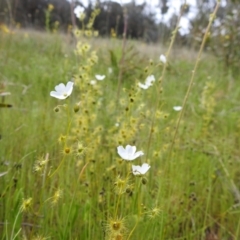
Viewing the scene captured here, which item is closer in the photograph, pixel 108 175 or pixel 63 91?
pixel 63 91

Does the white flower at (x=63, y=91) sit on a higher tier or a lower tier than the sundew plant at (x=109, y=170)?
higher

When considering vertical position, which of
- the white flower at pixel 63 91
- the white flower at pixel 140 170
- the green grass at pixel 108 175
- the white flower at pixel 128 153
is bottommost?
the green grass at pixel 108 175

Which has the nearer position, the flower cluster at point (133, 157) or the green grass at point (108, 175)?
the flower cluster at point (133, 157)

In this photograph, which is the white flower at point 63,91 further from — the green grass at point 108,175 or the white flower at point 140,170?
the white flower at point 140,170

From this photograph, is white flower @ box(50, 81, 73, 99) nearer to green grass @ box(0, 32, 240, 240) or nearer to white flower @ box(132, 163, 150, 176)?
green grass @ box(0, 32, 240, 240)

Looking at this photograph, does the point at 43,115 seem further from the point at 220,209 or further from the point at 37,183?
the point at 220,209

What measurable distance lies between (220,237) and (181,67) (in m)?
3.18

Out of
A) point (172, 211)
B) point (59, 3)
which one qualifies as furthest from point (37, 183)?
point (59, 3)

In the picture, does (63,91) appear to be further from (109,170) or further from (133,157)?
(109,170)

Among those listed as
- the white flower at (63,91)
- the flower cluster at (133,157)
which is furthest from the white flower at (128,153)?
the white flower at (63,91)

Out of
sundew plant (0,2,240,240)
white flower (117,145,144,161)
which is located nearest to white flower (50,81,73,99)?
sundew plant (0,2,240,240)

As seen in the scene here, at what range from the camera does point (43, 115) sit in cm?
160

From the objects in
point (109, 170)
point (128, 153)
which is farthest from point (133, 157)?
point (109, 170)

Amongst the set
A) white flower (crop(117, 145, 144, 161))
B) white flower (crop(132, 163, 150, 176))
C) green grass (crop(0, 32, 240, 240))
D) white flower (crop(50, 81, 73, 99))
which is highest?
white flower (crop(50, 81, 73, 99))
